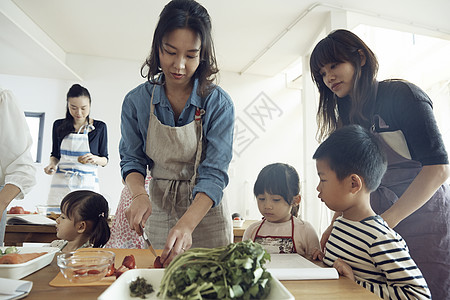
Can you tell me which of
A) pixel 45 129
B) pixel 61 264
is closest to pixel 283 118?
pixel 45 129

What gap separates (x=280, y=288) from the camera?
1.84 feet

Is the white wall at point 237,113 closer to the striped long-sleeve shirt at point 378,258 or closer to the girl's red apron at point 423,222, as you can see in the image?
the girl's red apron at point 423,222

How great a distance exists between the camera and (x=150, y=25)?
4.13m

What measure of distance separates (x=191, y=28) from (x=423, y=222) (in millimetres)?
971

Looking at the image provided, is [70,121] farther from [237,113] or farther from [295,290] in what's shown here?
[237,113]

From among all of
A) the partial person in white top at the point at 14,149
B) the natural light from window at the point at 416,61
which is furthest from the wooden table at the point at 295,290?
the natural light from window at the point at 416,61

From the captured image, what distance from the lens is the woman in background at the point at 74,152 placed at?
9.51 feet

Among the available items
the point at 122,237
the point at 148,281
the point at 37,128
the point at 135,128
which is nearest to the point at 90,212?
the point at 122,237

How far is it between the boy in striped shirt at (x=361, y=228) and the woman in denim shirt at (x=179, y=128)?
0.34 m

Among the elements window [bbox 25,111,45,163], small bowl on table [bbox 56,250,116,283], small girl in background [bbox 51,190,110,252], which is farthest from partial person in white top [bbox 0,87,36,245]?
window [bbox 25,111,45,163]

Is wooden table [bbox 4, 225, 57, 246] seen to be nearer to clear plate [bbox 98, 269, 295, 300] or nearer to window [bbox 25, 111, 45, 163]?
clear plate [bbox 98, 269, 295, 300]

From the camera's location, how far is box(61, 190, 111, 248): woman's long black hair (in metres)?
1.67

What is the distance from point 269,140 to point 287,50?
1.58m

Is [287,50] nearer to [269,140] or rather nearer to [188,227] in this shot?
[269,140]
